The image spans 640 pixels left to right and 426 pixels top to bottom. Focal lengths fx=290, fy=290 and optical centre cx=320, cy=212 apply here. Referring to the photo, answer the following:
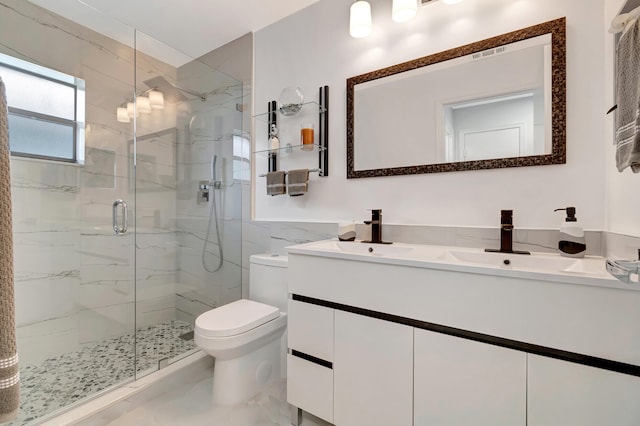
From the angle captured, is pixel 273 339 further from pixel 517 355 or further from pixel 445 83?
pixel 445 83

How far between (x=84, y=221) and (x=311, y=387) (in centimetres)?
193

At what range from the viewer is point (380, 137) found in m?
1.74

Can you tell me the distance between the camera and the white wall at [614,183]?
1.02 m

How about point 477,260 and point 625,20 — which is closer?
point 625,20

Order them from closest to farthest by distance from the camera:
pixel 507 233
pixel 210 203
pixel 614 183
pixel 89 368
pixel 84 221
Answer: pixel 614 183 → pixel 507 233 → pixel 89 368 → pixel 84 221 → pixel 210 203

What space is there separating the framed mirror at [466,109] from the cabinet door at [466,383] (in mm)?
877

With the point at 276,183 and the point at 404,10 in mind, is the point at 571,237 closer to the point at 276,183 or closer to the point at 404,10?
the point at 404,10

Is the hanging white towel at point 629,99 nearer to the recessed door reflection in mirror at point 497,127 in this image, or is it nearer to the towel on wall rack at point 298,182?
the recessed door reflection in mirror at point 497,127

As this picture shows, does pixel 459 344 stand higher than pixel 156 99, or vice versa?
pixel 156 99

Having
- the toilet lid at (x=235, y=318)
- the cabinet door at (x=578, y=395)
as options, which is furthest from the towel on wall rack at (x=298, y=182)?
the cabinet door at (x=578, y=395)

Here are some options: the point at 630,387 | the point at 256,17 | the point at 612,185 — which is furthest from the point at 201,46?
the point at 630,387

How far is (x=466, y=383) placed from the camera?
1.00 meters

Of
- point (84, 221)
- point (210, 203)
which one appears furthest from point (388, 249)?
point (84, 221)

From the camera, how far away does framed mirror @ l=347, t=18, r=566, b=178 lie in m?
1.31
